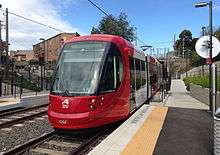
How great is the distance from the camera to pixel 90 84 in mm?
10312

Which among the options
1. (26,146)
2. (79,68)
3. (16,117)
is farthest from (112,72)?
(16,117)

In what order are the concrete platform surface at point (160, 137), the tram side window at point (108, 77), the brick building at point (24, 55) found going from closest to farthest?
1. the concrete platform surface at point (160, 137)
2. the tram side window at point (108, 77)
3. the brick building at point (24, 55)

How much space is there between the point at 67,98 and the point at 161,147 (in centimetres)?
351

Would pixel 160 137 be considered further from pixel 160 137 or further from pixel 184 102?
pixel 184 102

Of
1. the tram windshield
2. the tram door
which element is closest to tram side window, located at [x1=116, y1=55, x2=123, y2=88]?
the tram windshield

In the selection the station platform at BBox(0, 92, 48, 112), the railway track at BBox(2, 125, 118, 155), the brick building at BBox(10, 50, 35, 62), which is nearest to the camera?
the railway track at BBox(2, 125, 118, 155)

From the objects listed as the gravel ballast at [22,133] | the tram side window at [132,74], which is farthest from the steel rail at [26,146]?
the tram side window at [132,74]

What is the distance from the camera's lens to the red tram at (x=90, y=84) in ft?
32.6

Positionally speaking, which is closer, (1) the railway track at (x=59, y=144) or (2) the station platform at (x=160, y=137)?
(2) the station platform at (x=160, y=137)

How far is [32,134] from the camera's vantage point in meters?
11.5

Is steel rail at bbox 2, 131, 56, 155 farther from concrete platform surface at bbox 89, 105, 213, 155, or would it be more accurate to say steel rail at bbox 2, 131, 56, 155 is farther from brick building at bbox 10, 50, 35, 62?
brick building at bbox 10, 50, 35, 62

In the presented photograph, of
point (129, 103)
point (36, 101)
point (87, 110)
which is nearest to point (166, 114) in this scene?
point (129, 103)

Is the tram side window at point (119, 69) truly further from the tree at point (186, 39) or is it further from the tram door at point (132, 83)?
the tree at point (186, 39)

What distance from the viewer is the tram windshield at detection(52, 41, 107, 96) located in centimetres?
1034
